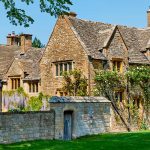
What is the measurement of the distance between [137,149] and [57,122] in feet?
27.3

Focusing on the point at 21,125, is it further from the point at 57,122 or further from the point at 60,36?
the point at 60,36

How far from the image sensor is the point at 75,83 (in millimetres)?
34344

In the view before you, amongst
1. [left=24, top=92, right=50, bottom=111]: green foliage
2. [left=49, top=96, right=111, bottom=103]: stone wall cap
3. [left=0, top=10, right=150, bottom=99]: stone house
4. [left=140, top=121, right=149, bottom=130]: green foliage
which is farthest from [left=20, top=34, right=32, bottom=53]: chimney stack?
[left=49, top=96, right=111, bottom=103]: stone wall cap

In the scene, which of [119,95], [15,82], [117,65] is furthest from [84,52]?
[15,82]

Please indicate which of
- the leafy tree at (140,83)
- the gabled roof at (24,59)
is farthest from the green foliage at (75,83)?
the gabled roof at (24,59)

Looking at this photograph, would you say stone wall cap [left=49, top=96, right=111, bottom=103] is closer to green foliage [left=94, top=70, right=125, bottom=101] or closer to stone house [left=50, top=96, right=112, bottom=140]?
stone house [left=50, top=96, right=112, bottom=140]

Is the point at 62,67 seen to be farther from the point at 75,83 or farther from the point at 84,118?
the point at 84,118

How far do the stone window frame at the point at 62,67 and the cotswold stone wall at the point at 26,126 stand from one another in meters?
8.62

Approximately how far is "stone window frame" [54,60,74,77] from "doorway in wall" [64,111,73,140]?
→ 688 centimetres

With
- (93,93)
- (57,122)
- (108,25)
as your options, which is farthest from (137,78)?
(57,122)

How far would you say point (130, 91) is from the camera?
36156mm

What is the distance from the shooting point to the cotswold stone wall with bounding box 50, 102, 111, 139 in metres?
28.1

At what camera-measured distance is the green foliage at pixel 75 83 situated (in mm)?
34062

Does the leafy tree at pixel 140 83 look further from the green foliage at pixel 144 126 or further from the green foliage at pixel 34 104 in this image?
the green foliage at pixel 34 104
